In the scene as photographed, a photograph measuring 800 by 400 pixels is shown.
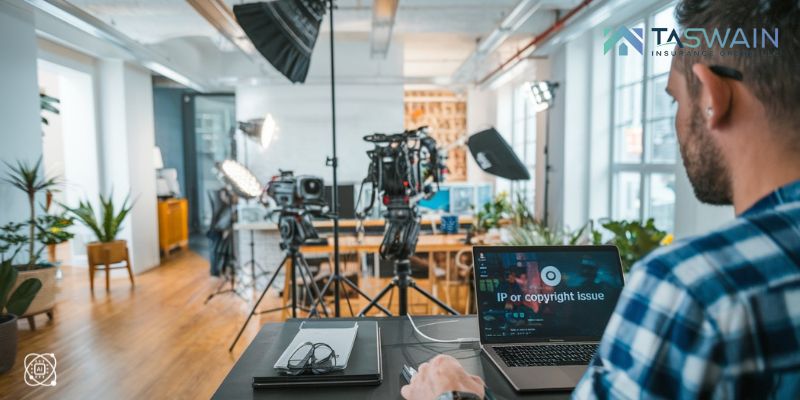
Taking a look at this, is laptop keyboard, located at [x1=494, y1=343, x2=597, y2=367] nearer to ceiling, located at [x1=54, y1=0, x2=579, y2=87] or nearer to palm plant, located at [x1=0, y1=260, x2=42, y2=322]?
ceiling, located at [x1=54, y1=0, x2=579, y2=87]

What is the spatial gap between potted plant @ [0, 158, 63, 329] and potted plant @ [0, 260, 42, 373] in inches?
23.0

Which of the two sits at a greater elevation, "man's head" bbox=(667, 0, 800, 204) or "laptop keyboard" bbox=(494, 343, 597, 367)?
"man's head" bbox=(667, 0, 800, 204)

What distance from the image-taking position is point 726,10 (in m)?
0.54

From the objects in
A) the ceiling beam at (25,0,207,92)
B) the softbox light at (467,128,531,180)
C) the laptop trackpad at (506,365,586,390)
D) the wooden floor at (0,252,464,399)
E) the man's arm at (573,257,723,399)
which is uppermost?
the ceiling beam at (25,0,207,92)

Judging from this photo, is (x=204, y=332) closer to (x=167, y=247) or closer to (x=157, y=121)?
(x=167, y=247)

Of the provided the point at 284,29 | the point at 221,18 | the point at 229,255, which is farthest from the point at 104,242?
the point at 284,29

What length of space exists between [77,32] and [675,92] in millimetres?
5800

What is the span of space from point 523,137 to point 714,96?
23.1 ft

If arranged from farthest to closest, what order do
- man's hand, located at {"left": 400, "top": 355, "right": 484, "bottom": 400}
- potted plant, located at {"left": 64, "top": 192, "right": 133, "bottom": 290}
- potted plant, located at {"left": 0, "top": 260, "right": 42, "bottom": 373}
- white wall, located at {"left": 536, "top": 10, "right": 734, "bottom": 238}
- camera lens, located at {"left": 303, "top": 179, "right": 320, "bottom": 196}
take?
potted plant, located at {"left": 64, "top": 192, "right": 133, "bottom": 290} < white wall, located at {"left": 536, "top": 10, "right": 734, "bottom": 238} < potted plant, located at {"left": 0, "top": 260, "right": 42, "bottom": 373} < camera lens, located at {"left": 303, "top": 179, "right": 320, "bottom": 196} < man's hand, located at {"left": 400, "top": 355, "right": 484, "bottom": 400}

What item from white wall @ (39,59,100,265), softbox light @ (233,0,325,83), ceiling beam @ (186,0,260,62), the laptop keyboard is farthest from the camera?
white wall @ (39,59,100,265)

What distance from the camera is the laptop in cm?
120

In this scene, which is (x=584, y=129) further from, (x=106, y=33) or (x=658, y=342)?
(x=658, y=342)

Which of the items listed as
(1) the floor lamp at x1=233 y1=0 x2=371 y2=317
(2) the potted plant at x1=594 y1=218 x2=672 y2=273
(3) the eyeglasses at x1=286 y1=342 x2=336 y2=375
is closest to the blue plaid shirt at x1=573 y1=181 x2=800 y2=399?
(3) the eyeglasses at x1=286 y1=342 x2=336 y2=375

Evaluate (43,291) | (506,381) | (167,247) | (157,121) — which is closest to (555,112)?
(506,381)
